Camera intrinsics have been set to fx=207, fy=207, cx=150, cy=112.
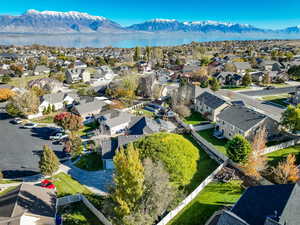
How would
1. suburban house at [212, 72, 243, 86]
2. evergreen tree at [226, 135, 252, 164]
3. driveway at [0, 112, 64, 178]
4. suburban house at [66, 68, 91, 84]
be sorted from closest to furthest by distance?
evergreen tree at [226, 135, 252, 164] → driveway at [0, 112, 64, 178] → suburban house at [212, 72, 243, 86] → suburban house at [66, 68, 91, 84]

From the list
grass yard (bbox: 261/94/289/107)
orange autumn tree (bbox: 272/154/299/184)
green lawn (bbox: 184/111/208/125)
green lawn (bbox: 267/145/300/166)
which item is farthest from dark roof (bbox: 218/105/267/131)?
grass yard (bbox: 261/94/289/107)

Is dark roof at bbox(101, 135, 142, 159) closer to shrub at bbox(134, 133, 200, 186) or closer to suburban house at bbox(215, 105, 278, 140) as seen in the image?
shrub at bbox(134, 133, 200, 186)

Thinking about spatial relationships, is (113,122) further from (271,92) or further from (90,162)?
(271,92)

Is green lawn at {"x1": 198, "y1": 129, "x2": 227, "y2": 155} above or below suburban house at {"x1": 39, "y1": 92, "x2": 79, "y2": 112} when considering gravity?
below

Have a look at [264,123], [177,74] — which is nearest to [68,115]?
[264,123]

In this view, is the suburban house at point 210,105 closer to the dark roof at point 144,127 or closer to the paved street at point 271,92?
the dark roof at point 144,127

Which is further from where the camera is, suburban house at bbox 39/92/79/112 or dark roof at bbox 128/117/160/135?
suburban house at bbox 39/92/79/112

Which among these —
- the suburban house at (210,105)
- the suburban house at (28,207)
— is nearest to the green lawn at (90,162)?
the suburban house at (28,207)
